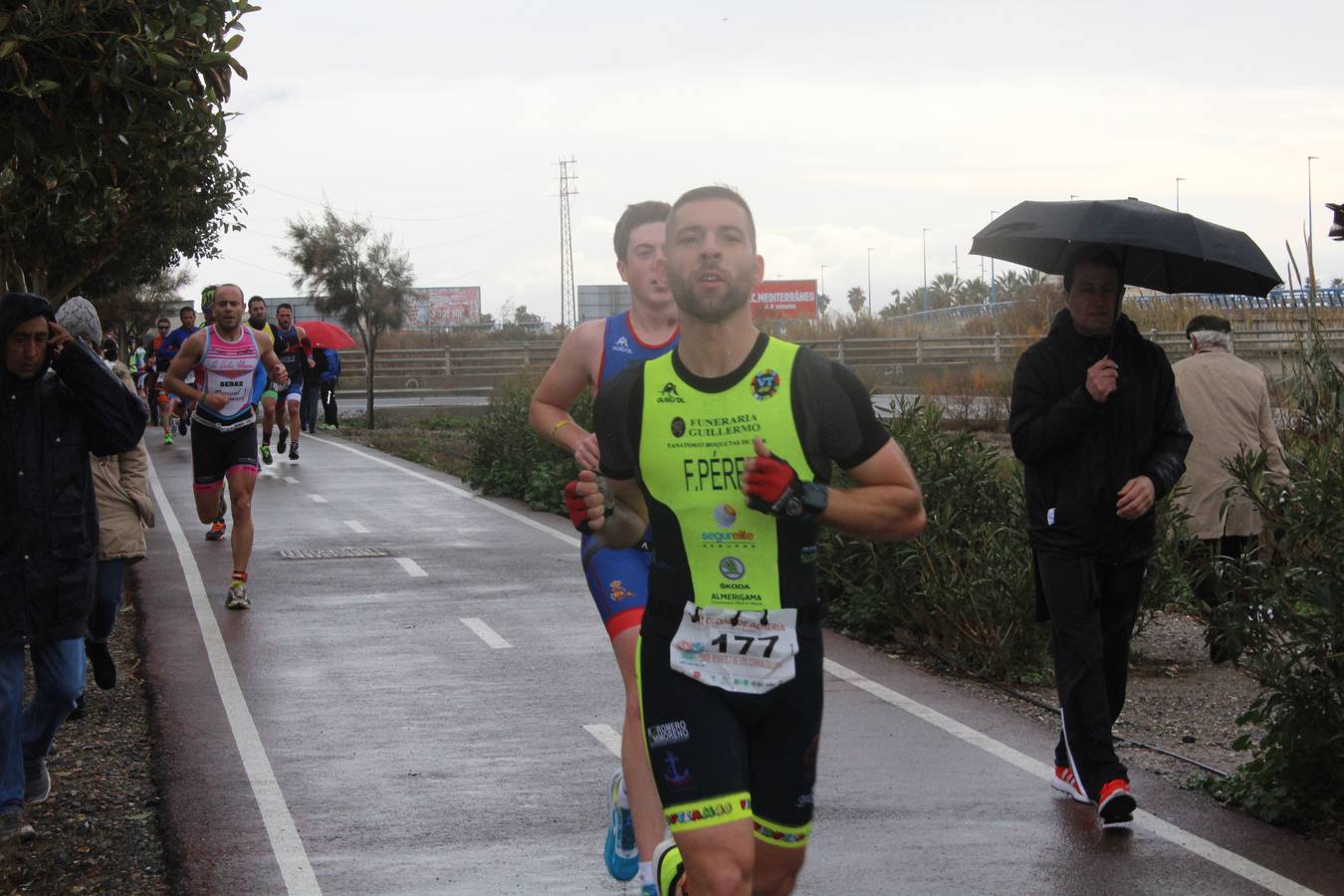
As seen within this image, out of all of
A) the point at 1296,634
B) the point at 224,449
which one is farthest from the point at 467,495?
the point at 1296,634

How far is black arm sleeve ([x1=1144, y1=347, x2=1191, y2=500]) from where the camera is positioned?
22.0 ft

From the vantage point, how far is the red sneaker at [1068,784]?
6.88 meters

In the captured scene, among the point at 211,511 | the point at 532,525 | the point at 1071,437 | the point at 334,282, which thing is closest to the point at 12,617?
the point at 1071,437

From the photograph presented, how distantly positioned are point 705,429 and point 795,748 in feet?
2.56

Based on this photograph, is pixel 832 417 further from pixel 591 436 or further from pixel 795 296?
pixel 795 296

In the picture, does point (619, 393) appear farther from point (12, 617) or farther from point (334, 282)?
point (334, 282)

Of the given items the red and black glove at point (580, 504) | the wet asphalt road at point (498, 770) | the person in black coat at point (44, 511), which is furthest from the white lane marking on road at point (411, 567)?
the red and black glove at point (580, 504)

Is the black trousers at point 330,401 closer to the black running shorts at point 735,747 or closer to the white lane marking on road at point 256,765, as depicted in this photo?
the white lane marking on road at point 256,765

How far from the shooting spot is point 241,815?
6.97 m

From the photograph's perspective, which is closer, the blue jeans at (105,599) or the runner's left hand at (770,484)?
the runner's left hand at (770,484)

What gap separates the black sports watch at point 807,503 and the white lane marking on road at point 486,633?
275 inches

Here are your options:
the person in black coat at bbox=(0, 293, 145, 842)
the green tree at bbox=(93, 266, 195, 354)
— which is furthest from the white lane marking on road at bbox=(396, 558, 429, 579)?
the green tree at bbox=(93, 266, 195, 354)

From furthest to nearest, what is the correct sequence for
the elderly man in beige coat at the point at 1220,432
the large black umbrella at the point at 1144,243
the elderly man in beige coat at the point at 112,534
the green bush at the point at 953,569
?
1. the elderly man in beige coat at the point at 1220,432
2. the green bush at the point at 953,569
3. the elderly man in beige coat at the point at 112,534
4. the large black umbrella at the point at 1144,243

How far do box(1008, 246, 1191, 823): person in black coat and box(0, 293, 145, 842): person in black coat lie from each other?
142 inches
